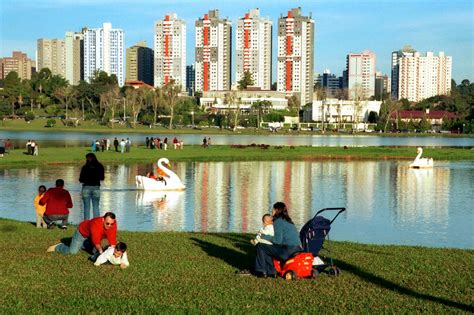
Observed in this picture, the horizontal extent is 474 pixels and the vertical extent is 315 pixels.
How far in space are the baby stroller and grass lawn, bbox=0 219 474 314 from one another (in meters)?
0.17

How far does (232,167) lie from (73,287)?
3617 centimetres

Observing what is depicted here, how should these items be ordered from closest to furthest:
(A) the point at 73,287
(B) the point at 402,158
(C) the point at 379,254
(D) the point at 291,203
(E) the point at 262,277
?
1. (A) the point at 73,287
2. (E) the point at 262,277
3. (C) the point at 379,254
4. (D) the point at 291,203
5. (B) the point at 402,158

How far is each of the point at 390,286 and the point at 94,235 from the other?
17.5 feet

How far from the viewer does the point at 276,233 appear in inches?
476

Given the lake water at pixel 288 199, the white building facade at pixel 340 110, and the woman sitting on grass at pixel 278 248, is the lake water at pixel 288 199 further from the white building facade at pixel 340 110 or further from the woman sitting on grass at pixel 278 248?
the white building facade at pixel 340 110

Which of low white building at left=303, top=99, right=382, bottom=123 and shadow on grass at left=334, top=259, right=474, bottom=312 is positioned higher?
low white building at left=303, top=99, right=382, bottom=123

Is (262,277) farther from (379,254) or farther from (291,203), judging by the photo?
(291,203)

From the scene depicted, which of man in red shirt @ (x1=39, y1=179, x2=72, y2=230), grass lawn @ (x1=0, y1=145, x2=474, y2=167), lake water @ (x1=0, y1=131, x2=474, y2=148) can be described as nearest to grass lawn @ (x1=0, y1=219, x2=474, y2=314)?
man in red shirt @ (x1=39, y1=179, x2=72, y2=230)

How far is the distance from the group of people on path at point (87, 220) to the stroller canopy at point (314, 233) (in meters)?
3.12

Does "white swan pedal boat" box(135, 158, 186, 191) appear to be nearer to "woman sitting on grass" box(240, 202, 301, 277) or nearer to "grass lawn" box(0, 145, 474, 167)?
"grass lawn" box(0, 145, 474, 167)

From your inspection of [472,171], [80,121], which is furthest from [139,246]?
[80,121]

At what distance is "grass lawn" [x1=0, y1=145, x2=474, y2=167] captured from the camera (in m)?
47.7

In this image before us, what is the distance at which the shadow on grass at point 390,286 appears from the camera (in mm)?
10211

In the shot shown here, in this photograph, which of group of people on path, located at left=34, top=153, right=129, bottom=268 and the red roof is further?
the red roof
